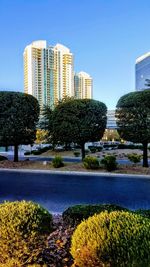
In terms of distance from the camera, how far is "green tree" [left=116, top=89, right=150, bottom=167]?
24.7m

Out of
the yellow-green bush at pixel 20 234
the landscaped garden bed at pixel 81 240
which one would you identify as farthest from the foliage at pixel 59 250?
the yellow-green bush at pixel 20 234

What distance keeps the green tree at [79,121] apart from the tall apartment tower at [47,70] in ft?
179

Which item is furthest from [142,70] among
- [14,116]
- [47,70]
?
[14,116]

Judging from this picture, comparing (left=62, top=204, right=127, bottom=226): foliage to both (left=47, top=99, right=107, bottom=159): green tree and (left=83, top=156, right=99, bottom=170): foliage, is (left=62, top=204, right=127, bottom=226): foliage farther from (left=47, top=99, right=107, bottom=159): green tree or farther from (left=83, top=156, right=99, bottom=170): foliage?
(left=47, top=99, right=107, bottom=159): green tree

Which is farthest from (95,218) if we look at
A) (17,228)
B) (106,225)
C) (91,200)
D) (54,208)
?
(91,200)

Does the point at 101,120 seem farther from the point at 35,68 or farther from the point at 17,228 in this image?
the point at 35,68

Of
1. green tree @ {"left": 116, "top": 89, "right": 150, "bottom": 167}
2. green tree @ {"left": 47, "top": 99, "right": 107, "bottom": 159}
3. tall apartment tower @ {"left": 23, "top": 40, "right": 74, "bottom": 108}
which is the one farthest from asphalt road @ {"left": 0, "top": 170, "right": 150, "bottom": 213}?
tall apartment tower @ {"left": 23, "top": 40, "right": 74, "bottom": 108}

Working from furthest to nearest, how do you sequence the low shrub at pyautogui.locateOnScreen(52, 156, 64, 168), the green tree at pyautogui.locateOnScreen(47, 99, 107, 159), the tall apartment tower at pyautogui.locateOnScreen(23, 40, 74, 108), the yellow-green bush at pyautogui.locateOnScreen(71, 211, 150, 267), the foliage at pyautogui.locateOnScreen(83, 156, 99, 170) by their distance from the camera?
the tall apartment tower at pyautogui.locateOnScreen(23, 40, 74, 108) → the green tree at pyautogui.locateOnScreen(47, 99, 107, 159) → the low shrub at pyautogui.locateOnScreen(52, 156, 64, 168) → the foliage at pyautogui.locateOnScreen(83, 156, 99, 170) → the yellow-green bush at pyautogui.locateOnScreen(71, 211, 150, 267)

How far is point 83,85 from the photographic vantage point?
4350 inches

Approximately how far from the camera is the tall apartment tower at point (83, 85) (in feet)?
351

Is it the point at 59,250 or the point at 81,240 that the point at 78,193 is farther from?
the point at 81,240

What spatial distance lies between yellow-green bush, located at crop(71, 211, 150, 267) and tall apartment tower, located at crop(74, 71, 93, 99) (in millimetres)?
100164

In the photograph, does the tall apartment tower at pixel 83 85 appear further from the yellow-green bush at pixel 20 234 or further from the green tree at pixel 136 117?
the yellow-green bush at pixel 20 234

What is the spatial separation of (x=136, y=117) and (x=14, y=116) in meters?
10.5
